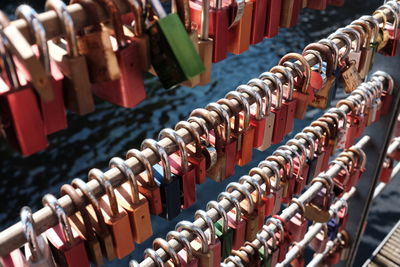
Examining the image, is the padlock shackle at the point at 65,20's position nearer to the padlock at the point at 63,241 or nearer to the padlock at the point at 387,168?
the padlock at the point at 63,241

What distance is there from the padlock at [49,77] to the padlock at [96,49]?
5cm

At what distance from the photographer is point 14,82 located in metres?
0.59

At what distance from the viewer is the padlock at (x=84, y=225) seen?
797 millimetres

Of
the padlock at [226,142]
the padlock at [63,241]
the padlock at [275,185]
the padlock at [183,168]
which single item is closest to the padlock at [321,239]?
the padlock at [275,185]

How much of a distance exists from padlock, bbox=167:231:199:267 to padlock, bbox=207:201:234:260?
10 centimetres

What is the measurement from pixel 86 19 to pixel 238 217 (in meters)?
0.66

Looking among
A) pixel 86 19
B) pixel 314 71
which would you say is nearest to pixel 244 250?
pixel 314 71

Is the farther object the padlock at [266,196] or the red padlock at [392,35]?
the red padlock at [392,35]

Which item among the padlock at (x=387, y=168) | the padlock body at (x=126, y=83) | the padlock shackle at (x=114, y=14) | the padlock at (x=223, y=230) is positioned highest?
the padlock shackle at (x=114, y=14)

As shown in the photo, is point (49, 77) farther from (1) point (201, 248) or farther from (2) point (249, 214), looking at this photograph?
(2) point (249, 214)

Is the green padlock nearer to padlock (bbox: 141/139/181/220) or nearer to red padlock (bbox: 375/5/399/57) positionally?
padlock (bbox: 141/139/181/220)

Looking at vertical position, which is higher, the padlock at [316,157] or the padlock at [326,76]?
the padlock at [326,76]

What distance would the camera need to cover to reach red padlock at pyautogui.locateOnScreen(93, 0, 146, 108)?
0.66m

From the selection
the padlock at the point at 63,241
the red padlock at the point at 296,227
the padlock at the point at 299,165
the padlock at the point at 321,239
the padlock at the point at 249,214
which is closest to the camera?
the padlock at the point at 63,241
